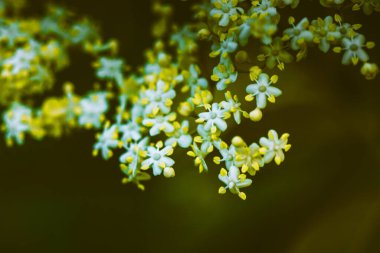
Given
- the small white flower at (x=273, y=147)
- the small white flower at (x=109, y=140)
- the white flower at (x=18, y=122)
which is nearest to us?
the small white flower at (x=273, y=147)

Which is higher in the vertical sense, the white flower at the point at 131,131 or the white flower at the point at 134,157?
the white flower at the point at 131,131

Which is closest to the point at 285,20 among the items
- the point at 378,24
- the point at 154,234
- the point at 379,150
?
the point at 378,24

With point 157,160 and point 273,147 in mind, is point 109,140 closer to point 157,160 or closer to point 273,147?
point 157,160

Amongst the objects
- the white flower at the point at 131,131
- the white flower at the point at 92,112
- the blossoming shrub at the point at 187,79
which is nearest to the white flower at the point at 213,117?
the blossoming shrub at the point at 187,79

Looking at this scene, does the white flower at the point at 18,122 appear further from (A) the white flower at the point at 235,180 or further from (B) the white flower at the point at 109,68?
(A) the white flower at the point at 235,180

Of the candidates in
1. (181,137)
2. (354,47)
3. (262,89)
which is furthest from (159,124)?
(354,47)

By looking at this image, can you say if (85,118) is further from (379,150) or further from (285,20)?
(379,150)
